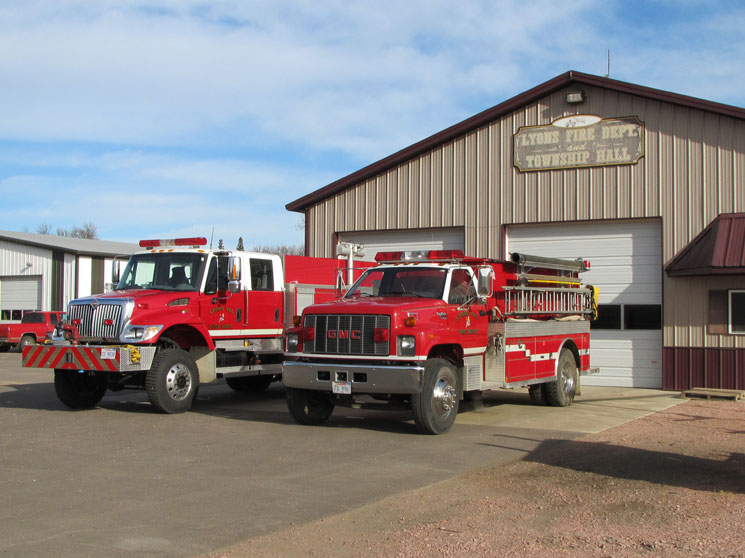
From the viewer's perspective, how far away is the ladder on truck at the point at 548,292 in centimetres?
1298

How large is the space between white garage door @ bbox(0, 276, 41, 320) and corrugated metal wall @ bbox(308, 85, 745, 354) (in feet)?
67.1

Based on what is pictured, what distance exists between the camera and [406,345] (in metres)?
10.4

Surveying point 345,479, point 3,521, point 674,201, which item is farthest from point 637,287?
point 3,521

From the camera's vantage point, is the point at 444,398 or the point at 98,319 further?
the point at 98,319

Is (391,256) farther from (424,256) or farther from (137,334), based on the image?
(137,334)

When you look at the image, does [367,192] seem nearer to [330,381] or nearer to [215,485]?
[330,381]

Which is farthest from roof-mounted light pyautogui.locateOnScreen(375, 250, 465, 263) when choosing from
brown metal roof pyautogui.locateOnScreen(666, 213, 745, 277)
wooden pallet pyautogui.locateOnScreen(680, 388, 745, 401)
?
wooden pallet pyautogui.locateOnScreen(680, 388, 745, 401)

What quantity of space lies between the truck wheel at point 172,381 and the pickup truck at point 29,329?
20.3 meters

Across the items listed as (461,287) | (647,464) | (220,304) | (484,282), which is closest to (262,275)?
(220,304)

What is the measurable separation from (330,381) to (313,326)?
0.87 metres

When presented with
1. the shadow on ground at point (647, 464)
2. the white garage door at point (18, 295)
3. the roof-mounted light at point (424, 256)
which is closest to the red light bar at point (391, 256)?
the roof-mounted light at point (424, 256)

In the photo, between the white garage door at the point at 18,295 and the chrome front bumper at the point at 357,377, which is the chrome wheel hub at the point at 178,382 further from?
the white garage door at the point at 18,295

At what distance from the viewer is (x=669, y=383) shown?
16.8 meters

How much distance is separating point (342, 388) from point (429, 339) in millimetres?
1347
